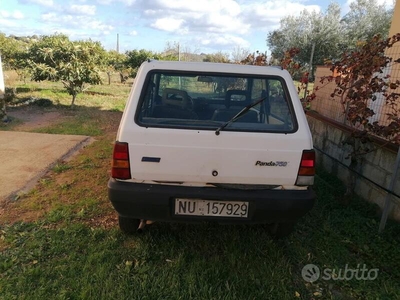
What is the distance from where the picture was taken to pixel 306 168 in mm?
2240

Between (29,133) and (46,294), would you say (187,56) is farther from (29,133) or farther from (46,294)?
(46,294)

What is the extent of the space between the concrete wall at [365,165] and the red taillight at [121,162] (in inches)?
107

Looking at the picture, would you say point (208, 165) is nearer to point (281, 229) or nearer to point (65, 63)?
point (281, 229)

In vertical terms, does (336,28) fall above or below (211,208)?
above

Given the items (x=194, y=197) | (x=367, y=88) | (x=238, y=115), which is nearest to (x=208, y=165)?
(x=194, y=197)

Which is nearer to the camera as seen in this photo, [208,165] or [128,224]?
[208,165]

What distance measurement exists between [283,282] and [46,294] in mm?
1693

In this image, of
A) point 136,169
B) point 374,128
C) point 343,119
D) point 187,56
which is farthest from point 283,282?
point 187,56

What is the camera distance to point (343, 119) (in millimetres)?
4309

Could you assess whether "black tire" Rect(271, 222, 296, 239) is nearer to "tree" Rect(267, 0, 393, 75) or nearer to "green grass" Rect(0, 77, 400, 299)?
"green grass" Rect(0, 77, 400, 299)

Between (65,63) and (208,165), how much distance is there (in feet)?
31.0

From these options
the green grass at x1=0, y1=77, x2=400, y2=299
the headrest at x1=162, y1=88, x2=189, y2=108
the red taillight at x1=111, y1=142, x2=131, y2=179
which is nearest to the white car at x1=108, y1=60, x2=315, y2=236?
the red taillight at x1=111, y1=142, x2=131, y2=179

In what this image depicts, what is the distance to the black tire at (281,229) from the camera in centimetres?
264

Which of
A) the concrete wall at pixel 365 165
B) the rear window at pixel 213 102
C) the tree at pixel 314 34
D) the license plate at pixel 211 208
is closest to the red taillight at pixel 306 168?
the rear window at pixel 213 102
